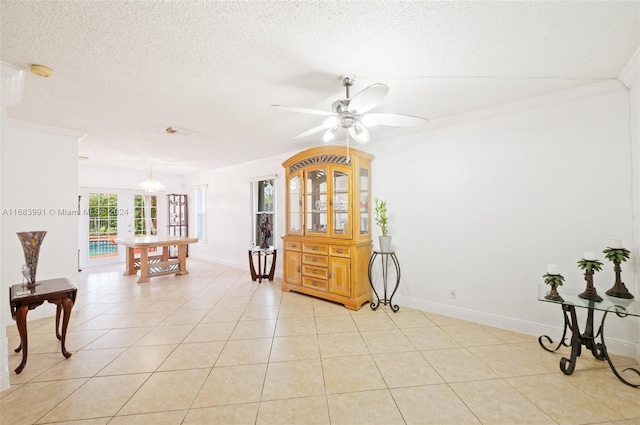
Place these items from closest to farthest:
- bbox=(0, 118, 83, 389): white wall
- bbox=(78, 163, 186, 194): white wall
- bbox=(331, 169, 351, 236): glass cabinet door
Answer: bbox=(0, 118, 83, 389): white wall
bbox=(331, 169, 351, 236): glass cabinet door
bbox=(78, 163, 186, 194): white wall

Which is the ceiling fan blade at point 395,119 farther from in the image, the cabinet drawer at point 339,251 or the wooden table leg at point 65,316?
the wooden table leg at point 65,316

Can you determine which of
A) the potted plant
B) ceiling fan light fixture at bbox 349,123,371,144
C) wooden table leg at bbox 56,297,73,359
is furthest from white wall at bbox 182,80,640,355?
wooden table leg at bbox 56,297,73,359

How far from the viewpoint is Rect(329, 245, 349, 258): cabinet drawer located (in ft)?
11.5

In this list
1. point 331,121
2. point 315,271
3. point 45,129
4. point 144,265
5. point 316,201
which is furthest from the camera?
point 144,265

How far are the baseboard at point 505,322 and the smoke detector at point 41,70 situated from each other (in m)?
4.21

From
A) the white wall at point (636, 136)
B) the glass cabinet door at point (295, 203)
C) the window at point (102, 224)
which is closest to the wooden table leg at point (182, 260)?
the window at point (102, 224)

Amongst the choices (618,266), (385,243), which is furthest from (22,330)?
(618,266)

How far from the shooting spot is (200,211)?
717cm

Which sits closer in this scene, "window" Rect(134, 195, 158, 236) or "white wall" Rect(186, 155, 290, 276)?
"white wall" Rect(186, 155, 290, 276)

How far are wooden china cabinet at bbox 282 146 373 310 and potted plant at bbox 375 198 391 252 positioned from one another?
0.15m

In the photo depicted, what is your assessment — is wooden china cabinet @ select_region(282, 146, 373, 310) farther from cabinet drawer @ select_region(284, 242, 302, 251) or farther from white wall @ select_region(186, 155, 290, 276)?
white wall @ select_region(186, 155, 290, 276)

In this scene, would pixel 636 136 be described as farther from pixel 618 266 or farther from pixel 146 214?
pixel 146 214

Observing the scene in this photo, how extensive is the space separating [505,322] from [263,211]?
173 inches

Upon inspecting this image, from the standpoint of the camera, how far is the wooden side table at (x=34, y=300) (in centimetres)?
206
